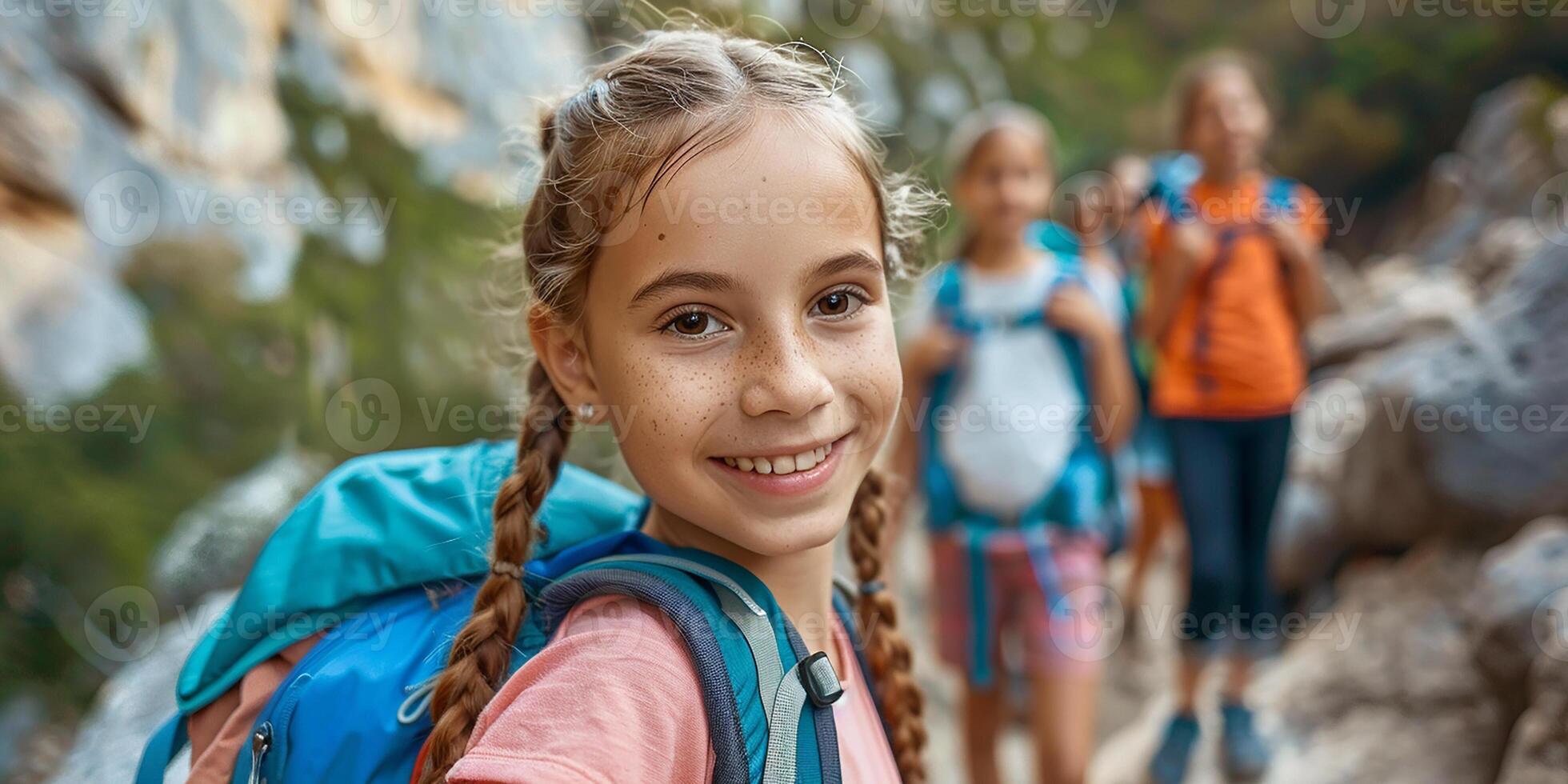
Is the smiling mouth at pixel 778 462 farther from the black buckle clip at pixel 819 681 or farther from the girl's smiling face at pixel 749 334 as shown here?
the black buckle clip at pixel 819 681

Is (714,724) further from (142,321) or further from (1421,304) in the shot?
(1421,304)

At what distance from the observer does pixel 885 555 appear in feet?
4.37

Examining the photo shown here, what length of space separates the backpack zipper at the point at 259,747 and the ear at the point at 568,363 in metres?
0.39

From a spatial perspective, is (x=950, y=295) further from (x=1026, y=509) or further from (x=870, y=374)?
(x=870, y=374)

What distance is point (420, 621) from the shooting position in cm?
102

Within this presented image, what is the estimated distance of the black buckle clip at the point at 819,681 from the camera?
2.98 ft

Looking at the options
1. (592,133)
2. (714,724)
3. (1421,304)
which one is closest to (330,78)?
(592,133)

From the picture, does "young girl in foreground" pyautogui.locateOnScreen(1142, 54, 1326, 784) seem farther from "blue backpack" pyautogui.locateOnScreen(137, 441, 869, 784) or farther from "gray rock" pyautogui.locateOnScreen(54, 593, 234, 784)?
"gray rock" pyautogui.locateOnScreen(54, 593, 234, 784)

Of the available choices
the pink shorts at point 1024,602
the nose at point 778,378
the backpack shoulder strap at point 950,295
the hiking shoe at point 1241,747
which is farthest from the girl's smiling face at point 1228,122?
the nose at point 778,378

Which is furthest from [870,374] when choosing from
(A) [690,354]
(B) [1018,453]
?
(B) [1018,453]

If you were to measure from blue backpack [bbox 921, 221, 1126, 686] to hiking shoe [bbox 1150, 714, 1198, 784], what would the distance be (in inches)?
28.4

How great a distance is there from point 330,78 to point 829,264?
13.2ft

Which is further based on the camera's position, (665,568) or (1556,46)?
(1556,46)

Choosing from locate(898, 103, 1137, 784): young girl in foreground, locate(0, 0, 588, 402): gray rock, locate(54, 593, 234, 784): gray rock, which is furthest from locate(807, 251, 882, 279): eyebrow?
locate(0, 0, 588, 402): gray rock
